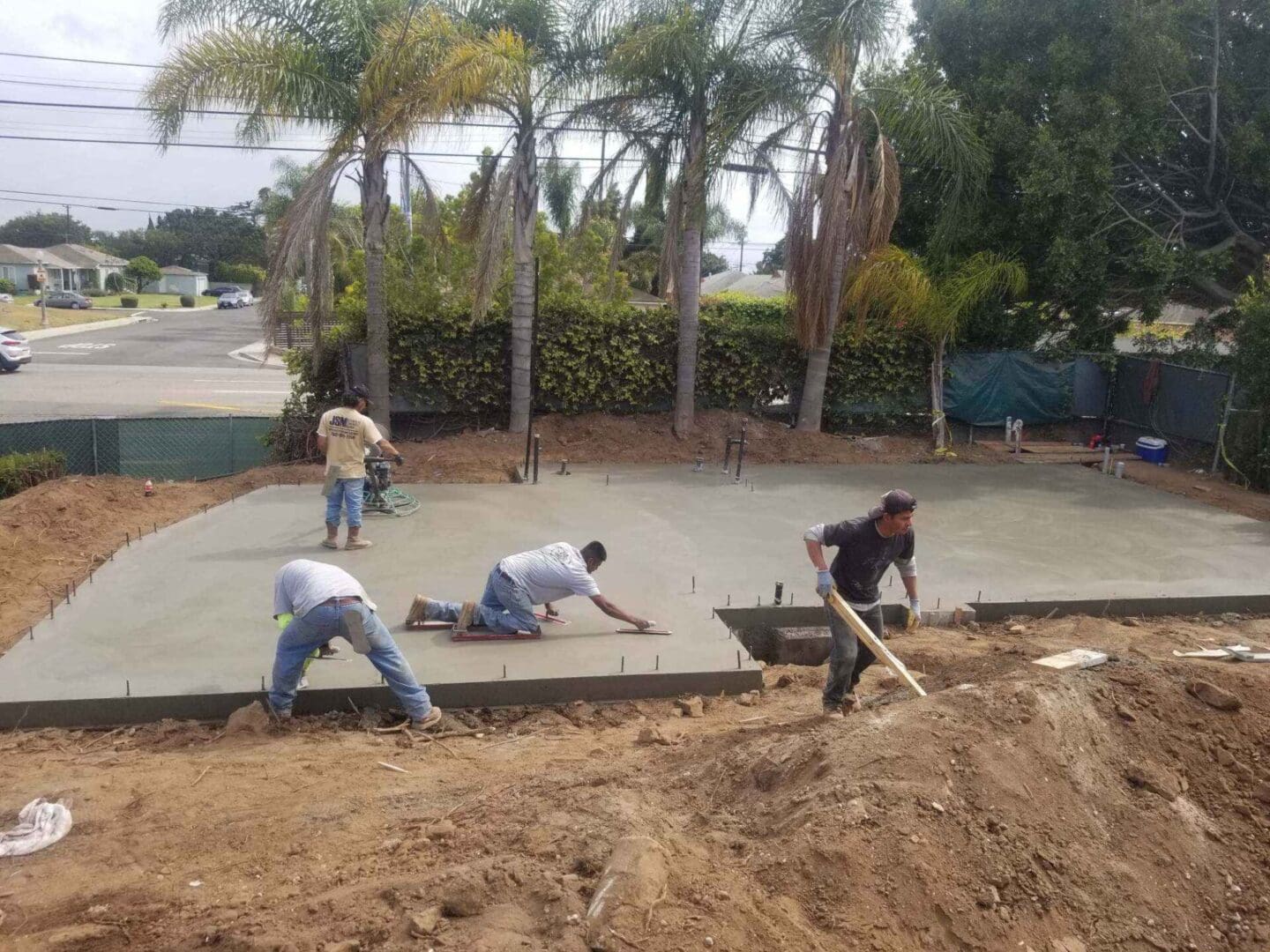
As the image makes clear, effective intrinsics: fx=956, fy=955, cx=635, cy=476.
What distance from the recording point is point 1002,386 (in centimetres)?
1725

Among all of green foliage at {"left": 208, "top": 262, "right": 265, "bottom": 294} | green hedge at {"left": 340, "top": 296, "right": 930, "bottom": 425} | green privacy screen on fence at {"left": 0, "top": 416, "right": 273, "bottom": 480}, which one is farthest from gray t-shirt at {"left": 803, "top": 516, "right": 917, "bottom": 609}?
green foliage at {"left": 208, "top": 262, "right": 265, "bottom": 294}

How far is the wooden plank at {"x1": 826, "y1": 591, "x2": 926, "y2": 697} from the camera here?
5.75 m

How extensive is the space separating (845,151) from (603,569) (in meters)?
8.75

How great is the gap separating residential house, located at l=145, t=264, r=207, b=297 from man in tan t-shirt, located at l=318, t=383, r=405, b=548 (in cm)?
8148

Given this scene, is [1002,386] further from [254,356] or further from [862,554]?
[254,356]

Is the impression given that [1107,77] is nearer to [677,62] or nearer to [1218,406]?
[1218,406]

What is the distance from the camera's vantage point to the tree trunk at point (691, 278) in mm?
14492

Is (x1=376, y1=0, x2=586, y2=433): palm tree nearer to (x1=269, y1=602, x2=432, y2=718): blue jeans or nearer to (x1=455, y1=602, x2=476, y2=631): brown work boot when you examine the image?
(x1=455, y1=602, x2=476, y2=631): brown work boot

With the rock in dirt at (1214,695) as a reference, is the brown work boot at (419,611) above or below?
below

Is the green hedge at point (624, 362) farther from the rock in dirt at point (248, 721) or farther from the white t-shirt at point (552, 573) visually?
the rock in dirt at point (248, 721)

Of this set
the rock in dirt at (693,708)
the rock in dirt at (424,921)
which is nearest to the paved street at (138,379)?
the rock in dirt at (693,708)

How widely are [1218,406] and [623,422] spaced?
9.44m

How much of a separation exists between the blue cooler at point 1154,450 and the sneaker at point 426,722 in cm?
1391

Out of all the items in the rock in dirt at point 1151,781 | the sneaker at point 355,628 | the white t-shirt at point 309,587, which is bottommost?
the rock in dirt at point 1151,781
